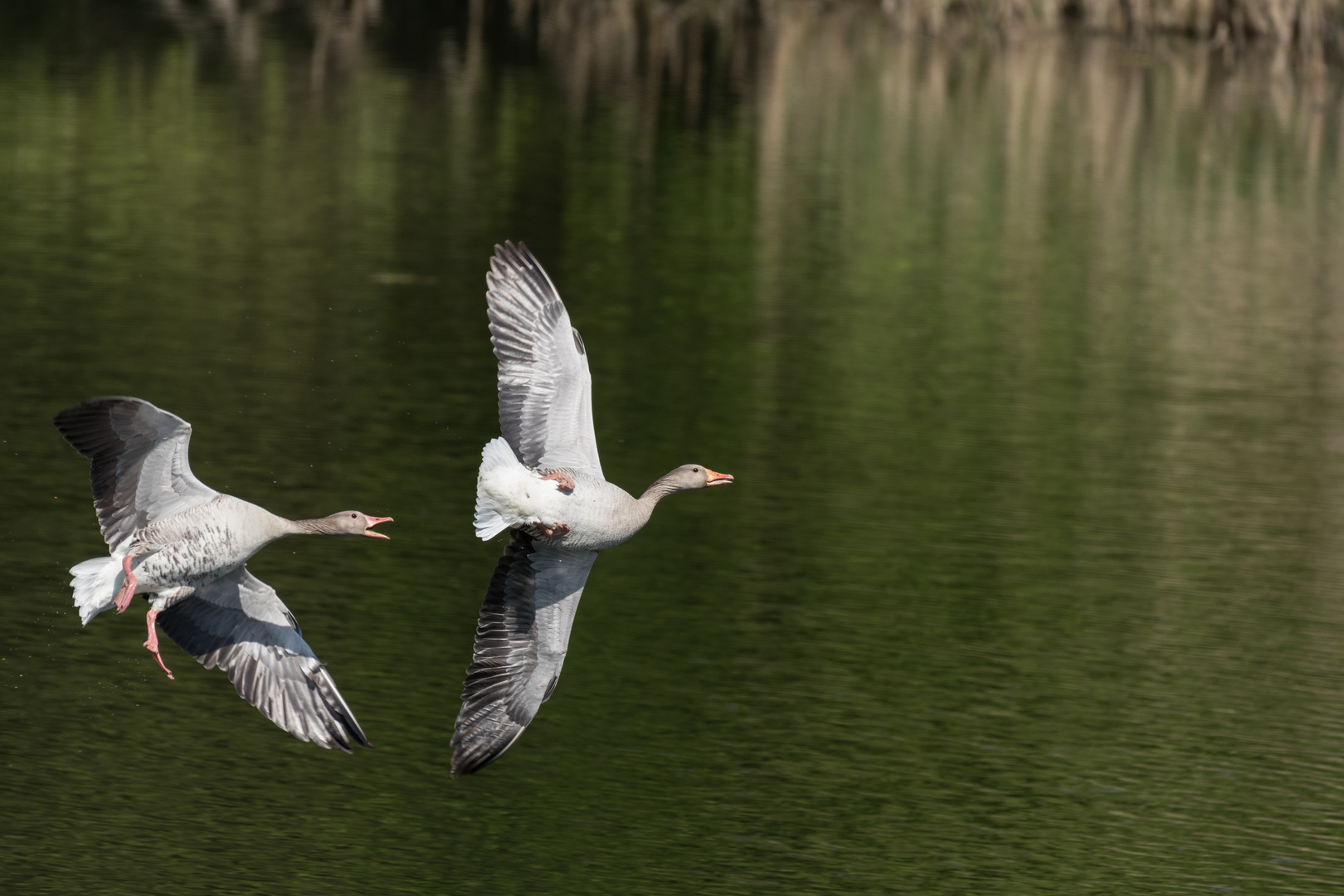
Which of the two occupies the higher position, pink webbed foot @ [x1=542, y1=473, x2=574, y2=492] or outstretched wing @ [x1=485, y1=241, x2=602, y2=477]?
outstretched wing @ [x1=485, y1=241, x2=602, y2=477]

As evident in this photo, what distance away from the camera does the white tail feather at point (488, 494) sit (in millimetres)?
12422

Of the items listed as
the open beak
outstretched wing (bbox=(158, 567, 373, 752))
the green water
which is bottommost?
the green water

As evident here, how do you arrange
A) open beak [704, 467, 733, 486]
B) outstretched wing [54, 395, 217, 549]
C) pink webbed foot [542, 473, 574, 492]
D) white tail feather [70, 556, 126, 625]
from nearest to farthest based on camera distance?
outstretched wing [54, 395, 217, 549] → white tail feather [70, 556, 126, 625] → pink webbed foot [542, 473, 574, 492] → open beak [704, 467, 733, 486]

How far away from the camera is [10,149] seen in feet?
122

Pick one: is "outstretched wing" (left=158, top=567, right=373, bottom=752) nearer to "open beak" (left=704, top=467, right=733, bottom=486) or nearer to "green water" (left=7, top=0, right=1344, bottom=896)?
"green water" (left=7, top=0, right=1344, bottom=896)

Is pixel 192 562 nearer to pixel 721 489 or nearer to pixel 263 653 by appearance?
pixel 263 653

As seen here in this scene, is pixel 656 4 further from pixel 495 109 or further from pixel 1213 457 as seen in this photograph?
pixel 1213 457

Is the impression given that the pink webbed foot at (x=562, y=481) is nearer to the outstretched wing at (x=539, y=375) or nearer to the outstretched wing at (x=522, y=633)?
the outstretched wing at (x=539, y=375)

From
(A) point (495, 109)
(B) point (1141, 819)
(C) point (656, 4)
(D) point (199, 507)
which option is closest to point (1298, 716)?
(B) point (1141, 819)

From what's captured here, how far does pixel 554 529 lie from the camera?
12.6 meters

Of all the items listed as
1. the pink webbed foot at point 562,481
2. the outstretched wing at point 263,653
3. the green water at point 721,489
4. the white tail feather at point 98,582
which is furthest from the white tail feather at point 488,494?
the green water at point 721,489

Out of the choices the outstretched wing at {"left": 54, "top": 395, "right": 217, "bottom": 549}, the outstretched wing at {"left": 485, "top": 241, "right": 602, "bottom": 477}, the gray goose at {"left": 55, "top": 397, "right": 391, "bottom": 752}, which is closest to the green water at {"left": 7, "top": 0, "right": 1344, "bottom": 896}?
the gray goose at {"left": 55, "top": 397, "right": 391, "bottom": 752}

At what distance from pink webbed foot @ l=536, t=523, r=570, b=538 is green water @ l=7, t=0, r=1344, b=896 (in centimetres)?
259

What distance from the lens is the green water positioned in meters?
15.1
